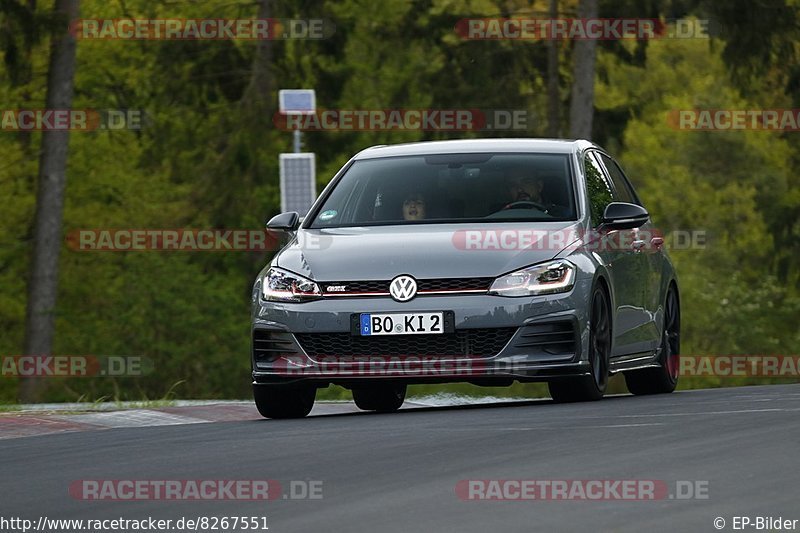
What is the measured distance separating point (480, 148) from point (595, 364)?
77.4 inches

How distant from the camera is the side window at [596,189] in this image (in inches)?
530

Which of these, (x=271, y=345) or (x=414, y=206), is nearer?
(x=271, y=345)

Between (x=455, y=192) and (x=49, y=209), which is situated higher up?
(x=455, y=192)

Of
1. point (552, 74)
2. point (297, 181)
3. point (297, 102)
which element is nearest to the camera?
point (297, 102)

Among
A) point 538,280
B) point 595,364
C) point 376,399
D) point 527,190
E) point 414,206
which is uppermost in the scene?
point 527,190

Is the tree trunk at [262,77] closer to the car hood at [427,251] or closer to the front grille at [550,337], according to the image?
the car hood at [427,251]

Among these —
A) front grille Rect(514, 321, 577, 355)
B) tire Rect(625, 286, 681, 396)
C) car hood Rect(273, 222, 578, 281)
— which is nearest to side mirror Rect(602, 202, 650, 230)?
car hood Rect(273, 222, 578, 281)

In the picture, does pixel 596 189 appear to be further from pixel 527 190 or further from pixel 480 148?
pixel 480 148

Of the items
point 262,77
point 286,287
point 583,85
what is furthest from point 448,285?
point 262,77

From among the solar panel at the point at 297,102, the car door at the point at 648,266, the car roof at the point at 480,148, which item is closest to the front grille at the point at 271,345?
the car roof at the point at 480,148

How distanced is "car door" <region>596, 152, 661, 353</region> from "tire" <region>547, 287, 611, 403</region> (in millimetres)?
669

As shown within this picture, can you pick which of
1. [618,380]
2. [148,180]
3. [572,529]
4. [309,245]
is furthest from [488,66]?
[572,529]

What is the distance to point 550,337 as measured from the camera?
12297 mm

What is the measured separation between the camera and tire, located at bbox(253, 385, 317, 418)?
12.8 meters
